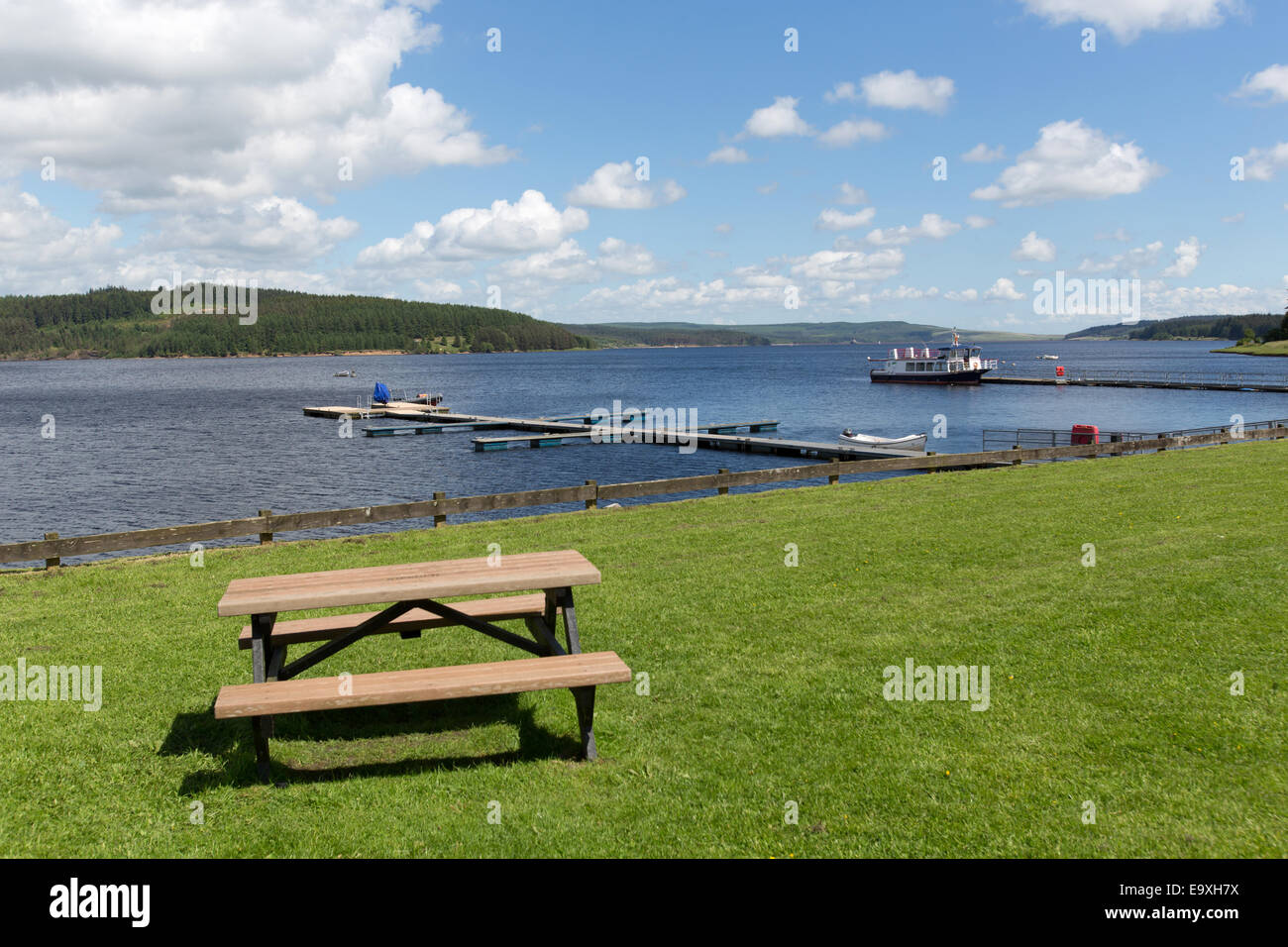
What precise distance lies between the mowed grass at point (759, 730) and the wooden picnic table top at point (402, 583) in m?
1.11

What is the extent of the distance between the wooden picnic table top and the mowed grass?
3.64 ft

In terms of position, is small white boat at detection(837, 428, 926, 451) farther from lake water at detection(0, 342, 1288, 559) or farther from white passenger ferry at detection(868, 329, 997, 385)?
white passenger ferry at detection(868, 329, 997, 385)

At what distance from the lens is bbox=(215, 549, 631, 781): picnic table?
556 centimetres

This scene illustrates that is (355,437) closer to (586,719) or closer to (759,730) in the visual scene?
(586,719)

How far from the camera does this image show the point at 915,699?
667 cm

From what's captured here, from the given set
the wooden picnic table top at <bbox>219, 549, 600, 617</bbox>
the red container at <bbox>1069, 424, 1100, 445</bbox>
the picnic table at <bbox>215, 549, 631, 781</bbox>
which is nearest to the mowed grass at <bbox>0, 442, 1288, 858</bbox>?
the picnic table at <bbox>215, 549, 631, 781</bbox>

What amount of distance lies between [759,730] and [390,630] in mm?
3168

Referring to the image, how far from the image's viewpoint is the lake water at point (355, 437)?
3575 centimetres

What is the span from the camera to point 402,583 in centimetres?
620

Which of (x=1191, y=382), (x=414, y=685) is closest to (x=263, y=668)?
(x=414, y=685)

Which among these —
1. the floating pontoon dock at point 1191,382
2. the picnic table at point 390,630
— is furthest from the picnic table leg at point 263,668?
the floating pontoon dock at point 1191,382

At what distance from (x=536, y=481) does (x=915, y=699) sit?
3275cm

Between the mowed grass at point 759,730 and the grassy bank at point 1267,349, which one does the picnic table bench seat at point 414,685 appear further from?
the grassy bank at point 1267,349
